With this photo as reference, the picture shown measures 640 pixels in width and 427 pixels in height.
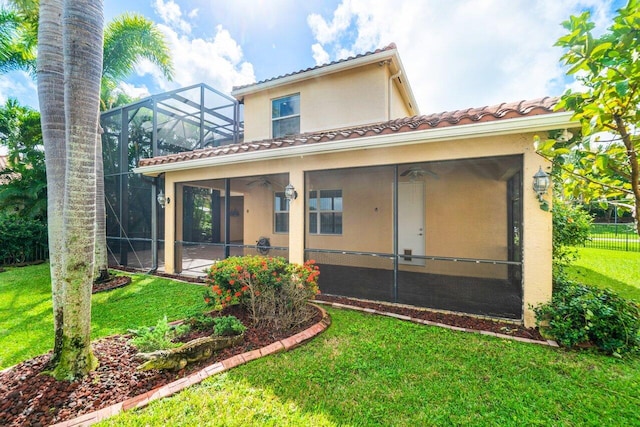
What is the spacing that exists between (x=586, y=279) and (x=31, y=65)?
22.0 metres

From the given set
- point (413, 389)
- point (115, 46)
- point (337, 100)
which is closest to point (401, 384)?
point (413, 389)

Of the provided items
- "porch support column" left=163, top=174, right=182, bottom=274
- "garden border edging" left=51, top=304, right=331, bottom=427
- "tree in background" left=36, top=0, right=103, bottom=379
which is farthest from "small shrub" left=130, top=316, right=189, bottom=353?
"porch support column" left=163, top=174, right=182, bottom=274

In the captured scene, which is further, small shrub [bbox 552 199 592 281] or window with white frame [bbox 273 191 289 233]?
window with white frame [bbox 273 191 289 233]

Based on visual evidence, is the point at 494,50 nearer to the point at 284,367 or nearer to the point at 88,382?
the point at 284,367

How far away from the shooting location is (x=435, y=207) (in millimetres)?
8406

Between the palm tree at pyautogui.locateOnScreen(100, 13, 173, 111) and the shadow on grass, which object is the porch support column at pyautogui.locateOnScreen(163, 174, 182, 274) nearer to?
the palm tree at pyautogui.locateOnScreen(100, 13, 173, 111)

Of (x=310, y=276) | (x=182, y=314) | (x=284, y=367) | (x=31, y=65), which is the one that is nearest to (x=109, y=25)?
(x=31, y=65)

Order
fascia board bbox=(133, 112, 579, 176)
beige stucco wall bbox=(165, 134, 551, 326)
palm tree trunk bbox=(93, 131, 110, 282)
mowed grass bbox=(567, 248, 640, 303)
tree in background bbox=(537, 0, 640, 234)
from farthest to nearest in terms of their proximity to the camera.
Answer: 1. palm tree trunk bbox=(93, 131, 110, 282)
2. mowed grass bbox=(567, 248, 640, 303)
3. beige stucco wall bbox=(165, 134, 551, 326)
4. fascia board bbox=(133, 112, 579, 176)
5. tree in background bbox=(537, 0, 640, 234)

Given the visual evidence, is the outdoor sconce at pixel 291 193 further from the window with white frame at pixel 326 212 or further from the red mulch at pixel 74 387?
the window with white frame at pixel 326 212

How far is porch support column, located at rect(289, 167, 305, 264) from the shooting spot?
6.42 m

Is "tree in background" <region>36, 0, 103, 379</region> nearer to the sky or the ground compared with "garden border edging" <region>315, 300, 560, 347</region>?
nearer to the sky

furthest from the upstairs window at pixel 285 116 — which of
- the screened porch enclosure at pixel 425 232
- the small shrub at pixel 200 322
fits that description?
the small shrub at pixel 200 322

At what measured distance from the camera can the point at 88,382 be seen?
295 cm

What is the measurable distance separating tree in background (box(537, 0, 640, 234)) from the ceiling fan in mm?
5809
